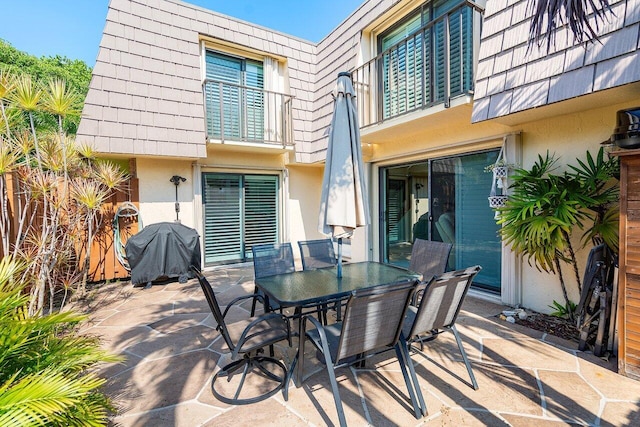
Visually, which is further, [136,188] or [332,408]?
[136,188]

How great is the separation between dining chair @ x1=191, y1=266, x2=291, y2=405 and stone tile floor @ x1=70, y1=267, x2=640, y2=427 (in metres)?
0.11

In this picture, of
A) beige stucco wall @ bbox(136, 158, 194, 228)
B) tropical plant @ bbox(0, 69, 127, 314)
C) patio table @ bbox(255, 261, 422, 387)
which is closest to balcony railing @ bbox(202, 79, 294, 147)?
beige stucco wall @ bbox(136, 158, 194, 228)

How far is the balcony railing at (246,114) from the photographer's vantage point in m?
7.23

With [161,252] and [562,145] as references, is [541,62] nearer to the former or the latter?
[562,145]

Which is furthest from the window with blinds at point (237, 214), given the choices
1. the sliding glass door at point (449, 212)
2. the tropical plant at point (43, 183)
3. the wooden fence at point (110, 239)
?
the sliding glass door at point (449, 212)

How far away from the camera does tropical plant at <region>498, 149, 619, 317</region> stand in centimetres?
346

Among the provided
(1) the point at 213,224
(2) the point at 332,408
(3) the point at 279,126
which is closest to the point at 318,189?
(3) the point at 279,126

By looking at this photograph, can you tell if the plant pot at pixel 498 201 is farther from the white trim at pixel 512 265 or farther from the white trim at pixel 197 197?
the white trim at pixel 197 197

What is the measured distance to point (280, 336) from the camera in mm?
2697

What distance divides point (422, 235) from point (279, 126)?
4.57m

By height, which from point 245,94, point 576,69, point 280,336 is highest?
point 245,94

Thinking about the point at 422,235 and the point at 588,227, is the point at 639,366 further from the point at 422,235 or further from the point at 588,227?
the point at 422,235

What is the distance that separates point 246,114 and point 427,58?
168 inches

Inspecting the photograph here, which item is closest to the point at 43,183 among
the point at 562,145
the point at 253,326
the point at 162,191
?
the point at 162,191
